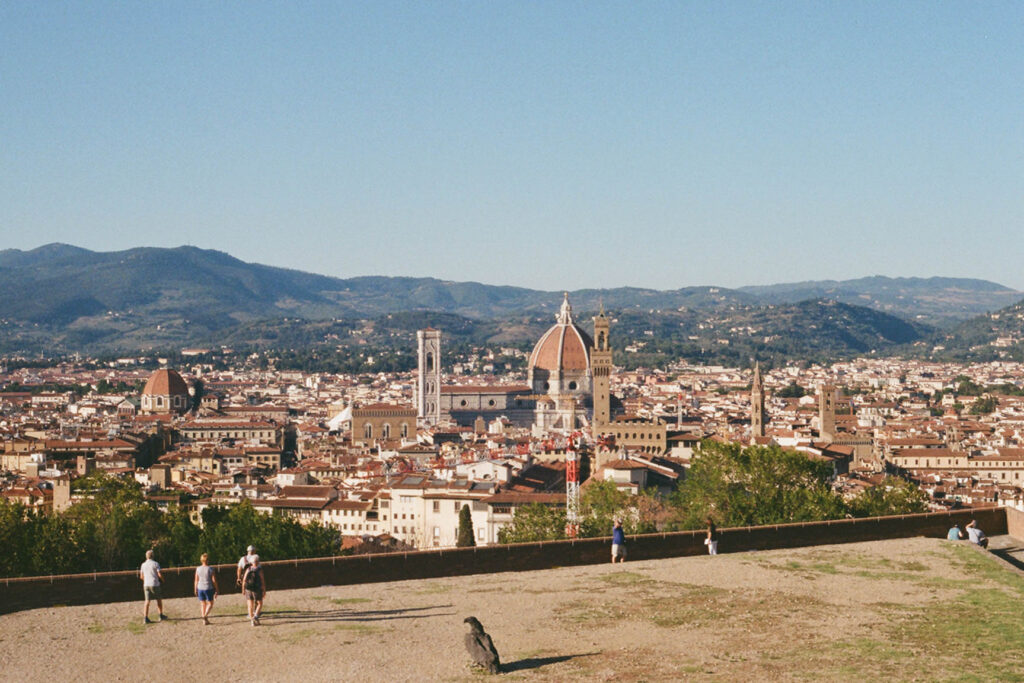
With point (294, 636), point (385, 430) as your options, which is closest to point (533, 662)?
point (294, 636)

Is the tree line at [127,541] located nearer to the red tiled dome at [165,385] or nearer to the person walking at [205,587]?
the person walking at [205,587]

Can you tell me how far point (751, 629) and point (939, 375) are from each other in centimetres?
15526

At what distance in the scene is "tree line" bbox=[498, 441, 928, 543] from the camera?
24.9 m

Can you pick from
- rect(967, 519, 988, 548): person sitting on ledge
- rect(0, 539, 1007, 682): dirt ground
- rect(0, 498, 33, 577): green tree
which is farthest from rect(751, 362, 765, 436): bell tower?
rect(0, 539, 1007, 682): dirt ground

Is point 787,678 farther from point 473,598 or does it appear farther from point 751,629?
point 473,598

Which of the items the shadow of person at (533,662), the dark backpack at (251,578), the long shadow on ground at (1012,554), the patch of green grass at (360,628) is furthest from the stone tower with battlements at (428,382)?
the shadow of person at (533,662)

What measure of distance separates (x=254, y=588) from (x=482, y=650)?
7.60 feet

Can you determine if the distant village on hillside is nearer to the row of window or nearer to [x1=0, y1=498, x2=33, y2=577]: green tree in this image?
the row of window

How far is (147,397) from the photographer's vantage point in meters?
102

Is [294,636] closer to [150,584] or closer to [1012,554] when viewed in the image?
[150,584]

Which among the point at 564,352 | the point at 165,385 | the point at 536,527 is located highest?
the point at 564,352

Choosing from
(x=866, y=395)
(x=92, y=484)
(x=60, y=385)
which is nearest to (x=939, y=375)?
(x=866, y=395)

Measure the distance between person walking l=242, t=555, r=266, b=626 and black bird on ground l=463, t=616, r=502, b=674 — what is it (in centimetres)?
202

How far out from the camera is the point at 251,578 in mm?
12531
